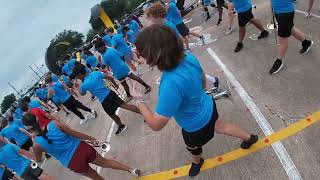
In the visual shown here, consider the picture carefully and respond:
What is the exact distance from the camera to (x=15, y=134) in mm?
10352

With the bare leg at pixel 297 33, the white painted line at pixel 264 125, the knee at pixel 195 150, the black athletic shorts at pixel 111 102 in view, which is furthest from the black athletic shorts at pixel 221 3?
the knee at pixel 195 150

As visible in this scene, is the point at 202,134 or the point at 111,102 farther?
the point at 111,102

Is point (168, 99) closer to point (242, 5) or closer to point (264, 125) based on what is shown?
point (264, 125)

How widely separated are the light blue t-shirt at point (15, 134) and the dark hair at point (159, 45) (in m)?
7.91

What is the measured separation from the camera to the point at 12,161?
6672mm

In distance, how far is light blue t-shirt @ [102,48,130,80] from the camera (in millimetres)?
9461

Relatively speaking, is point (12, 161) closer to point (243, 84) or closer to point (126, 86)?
point (126, 86)

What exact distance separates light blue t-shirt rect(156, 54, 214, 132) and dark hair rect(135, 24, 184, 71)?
0.60 ft

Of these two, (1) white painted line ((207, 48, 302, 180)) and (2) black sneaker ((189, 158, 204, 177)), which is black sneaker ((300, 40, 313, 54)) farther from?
(2) black sneaker ((189, 158, 204, 177))

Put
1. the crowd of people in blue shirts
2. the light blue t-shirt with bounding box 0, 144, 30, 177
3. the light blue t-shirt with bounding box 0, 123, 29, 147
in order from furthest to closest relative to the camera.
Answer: the light blue t-shirt with bounding box 0, 123, 29, 147
the light blue t-shirt with bounding box 0, 144, 30, 177
the crowd of people in blue shirts

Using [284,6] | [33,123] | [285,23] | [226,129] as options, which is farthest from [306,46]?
[33,123]

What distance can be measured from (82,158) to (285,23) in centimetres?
434

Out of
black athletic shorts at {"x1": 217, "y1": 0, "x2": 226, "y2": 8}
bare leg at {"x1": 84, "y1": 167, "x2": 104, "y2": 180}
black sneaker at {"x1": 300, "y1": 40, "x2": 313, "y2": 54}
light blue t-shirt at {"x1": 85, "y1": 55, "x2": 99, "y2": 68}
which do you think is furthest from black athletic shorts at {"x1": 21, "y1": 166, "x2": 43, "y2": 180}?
light blue t-shirt at {"x1": 85, "y1": 55, "x2": 99, "y2": 68}

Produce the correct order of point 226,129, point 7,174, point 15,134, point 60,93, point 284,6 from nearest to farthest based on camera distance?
1. point 226,129
2. point 284,6
3. point 7,174
4. point 15,134
5. point 60,93
